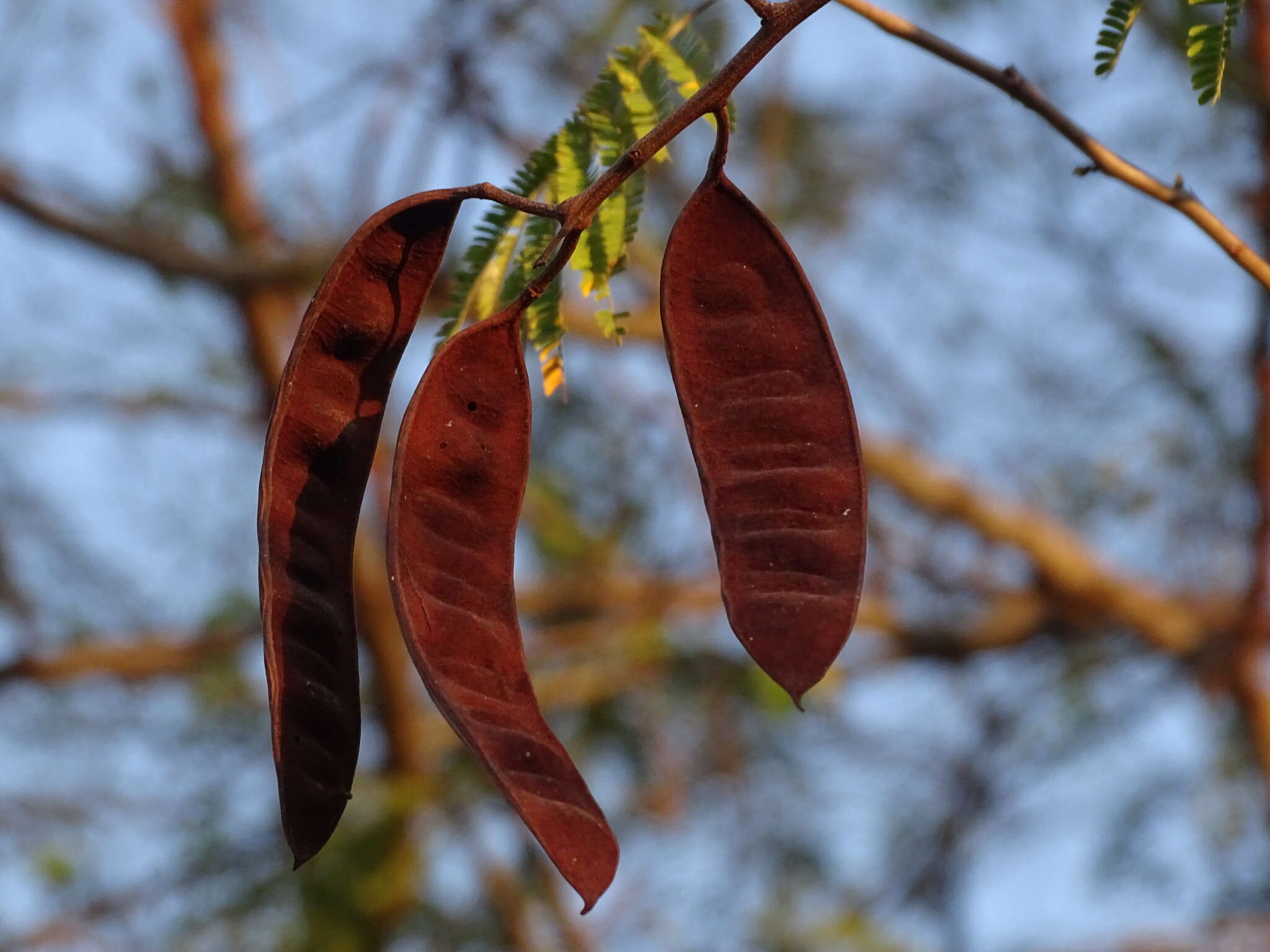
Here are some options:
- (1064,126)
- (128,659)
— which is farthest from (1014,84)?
(128,659)

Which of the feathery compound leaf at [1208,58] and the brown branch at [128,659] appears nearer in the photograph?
the feathery compound leaf at [1208,58]

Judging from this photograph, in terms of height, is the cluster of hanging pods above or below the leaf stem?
below

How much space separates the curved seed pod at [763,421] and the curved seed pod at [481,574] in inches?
4.6

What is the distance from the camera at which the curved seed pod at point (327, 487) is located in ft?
3.05

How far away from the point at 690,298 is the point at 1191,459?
4.67m

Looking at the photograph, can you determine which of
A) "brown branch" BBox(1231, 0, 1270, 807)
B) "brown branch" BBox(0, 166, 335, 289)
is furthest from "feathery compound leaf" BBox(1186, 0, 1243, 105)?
"brown branch" BBox(0, 166, 335, 289)

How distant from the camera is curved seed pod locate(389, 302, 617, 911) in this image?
2.76 ft

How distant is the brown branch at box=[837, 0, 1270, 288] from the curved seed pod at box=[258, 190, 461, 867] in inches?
18.2

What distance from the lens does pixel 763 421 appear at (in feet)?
3.14

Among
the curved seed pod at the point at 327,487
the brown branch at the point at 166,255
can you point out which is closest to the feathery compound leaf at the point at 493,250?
the curved seed pod at the point at 327,487

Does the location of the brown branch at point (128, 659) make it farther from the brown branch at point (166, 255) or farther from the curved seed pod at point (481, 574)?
the curved seed pod at point (481, 574)

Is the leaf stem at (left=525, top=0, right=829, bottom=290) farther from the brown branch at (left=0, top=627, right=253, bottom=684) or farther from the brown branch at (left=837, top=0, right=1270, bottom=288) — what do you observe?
the brown branch at (left=0, top=627, right=253, bottom=684)

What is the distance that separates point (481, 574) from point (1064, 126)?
0.70 meters

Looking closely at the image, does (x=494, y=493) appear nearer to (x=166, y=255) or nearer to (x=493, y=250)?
(x=493, y=250)
